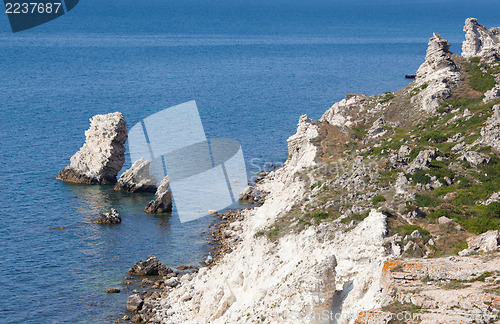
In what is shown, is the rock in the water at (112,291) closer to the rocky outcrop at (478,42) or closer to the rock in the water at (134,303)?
the rock in the water at (134,303)

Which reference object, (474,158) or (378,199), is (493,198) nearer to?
(378,199)

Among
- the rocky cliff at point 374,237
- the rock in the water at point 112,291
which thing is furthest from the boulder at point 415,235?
the rock in the water at point 112,291

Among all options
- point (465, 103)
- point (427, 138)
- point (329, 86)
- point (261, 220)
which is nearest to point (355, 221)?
point (261, 220)

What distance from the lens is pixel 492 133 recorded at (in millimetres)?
58500

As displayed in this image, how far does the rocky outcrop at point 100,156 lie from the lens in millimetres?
96250

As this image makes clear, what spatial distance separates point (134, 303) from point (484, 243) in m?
32.3

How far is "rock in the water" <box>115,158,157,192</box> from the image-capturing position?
93.8 meters

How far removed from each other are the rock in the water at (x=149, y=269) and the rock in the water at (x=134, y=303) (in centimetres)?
702

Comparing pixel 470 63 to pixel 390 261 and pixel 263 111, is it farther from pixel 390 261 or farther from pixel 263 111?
pixel 263 111

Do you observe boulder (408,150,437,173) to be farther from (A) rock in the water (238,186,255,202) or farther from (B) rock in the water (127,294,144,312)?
(A) rock in the water (238,186,255,202)

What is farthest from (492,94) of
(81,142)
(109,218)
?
(81,142)

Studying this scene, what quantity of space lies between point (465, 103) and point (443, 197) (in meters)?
30.5

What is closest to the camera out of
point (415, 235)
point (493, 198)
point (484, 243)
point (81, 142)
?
point (484, 243)

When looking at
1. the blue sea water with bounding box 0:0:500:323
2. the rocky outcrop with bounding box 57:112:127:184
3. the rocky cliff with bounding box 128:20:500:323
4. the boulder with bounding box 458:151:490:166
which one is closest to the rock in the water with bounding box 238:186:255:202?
the blue sea water with bounding box 0:0:500:323
